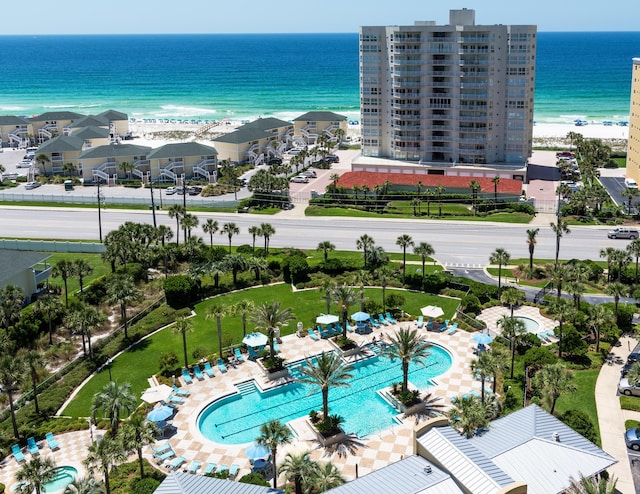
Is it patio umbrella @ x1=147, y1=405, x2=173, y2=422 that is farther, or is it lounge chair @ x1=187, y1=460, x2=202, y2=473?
patio umbrella @ x1=147, y1=405, x2=173, y2=422

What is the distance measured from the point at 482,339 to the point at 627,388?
11.0 meters

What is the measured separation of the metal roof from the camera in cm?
2893

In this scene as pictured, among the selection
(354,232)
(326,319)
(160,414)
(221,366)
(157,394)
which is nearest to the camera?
(160,414)

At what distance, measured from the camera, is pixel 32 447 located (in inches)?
1642

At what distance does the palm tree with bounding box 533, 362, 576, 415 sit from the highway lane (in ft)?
101

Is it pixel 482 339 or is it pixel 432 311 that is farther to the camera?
pixel 432 311

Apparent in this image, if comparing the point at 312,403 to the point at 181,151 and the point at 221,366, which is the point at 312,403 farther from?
the point at 181,151

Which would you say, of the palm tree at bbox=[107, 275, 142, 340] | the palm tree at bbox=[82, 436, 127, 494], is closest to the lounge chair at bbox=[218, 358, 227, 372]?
the palm tree at bbox=[107, 275, 142, 340]

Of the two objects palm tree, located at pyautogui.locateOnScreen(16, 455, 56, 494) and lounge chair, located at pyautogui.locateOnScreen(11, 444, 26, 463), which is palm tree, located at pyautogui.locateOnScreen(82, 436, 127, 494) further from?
lounge chair, located at pyautogui.locateOnScreen(11, 444, 26, 463)

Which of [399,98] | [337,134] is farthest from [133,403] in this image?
[337,134]

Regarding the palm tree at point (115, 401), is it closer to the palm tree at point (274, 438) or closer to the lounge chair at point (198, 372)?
the lounge chair at point (198, 372)

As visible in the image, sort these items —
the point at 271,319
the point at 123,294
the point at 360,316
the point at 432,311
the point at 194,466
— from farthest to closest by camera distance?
the point at 432,311 → the point at 360,316 → the point at 123,294 → the point at 271,319 → the point at 194,466

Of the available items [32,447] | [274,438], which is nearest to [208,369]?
[32,447]

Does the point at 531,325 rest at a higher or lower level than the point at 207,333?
higher
